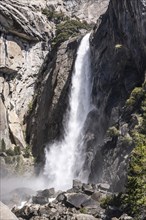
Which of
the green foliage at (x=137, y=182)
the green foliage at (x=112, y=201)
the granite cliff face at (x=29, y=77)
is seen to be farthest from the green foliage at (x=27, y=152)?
the green foliage at (x=137, y=182)

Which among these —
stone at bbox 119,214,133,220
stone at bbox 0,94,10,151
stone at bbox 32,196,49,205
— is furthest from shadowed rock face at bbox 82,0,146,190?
stone at bbox 0,94,10,151

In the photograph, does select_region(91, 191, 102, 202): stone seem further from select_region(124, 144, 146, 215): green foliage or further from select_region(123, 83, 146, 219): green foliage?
select_region(124, 144, 146, 215): green foliage

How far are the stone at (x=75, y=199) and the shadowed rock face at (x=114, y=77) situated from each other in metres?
4.77

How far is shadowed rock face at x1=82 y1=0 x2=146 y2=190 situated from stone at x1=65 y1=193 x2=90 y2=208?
4.77 metres

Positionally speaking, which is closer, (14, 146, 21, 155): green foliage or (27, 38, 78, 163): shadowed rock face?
(27, 38, 78, 163): shadowed rock face

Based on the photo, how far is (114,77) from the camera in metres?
49.2

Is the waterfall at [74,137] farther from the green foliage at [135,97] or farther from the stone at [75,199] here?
the stone at [75,199]

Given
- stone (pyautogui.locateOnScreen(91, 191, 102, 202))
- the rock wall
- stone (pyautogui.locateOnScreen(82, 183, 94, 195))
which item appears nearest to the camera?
stone (pyautogui.locateOnScreen(91, 191, 102, 202))

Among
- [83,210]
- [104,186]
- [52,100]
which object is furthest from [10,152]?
[83,210]

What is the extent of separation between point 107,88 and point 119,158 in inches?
489

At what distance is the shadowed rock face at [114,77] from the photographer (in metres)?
41.0

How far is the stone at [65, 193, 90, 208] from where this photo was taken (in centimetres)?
3256

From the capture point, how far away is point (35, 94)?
66938 millimetres

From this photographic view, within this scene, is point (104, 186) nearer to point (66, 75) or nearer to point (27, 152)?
point (27, 152)
